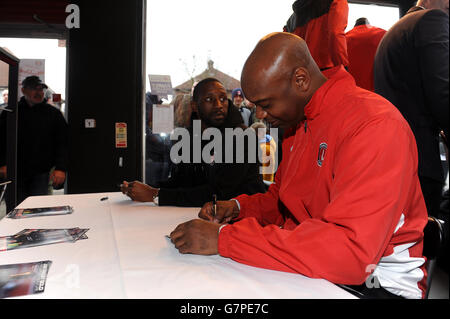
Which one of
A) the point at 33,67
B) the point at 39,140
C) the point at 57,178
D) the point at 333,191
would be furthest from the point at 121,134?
the point at 333,191

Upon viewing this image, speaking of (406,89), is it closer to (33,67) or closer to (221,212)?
(221,212)

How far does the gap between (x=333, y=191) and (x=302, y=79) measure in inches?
14.9

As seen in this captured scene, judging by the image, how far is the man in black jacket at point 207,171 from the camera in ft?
5.94

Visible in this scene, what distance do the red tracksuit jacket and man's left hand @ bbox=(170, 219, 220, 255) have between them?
0.03 meters

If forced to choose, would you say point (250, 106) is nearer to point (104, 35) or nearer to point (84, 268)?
point (104, 35)

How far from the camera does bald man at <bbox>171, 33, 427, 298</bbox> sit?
78cm

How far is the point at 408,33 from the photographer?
1280 mm

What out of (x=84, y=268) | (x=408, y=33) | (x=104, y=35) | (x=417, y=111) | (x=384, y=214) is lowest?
(x=84, y=268)

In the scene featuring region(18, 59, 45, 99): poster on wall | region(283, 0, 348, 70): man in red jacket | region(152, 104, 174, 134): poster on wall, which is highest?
region(18, 59, 45, 99): poster on wall

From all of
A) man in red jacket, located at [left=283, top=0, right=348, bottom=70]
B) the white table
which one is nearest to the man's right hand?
the white table

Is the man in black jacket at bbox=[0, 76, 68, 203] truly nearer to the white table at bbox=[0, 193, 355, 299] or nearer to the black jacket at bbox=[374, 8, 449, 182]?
the white table at bbox=[0, 193, 355, 299]

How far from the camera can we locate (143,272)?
876 mm

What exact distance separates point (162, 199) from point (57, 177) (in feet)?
5.84

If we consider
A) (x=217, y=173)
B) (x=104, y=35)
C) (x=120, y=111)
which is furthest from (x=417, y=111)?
(x=104, y=35)
